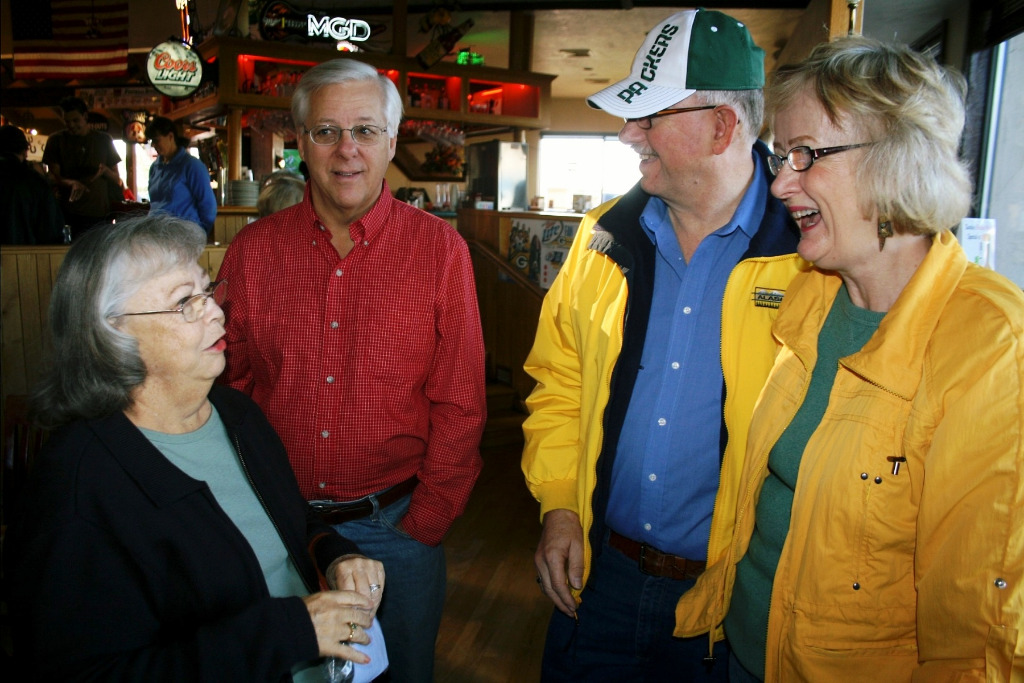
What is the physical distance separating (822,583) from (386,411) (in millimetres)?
1106

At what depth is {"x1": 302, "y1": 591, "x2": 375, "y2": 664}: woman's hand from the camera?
1.30m

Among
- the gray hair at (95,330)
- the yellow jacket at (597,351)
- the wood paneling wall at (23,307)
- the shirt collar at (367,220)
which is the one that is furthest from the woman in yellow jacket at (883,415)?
the wood paneling wall at (23,307)

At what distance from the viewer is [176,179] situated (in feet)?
18.3

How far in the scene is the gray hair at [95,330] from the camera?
4.40ft

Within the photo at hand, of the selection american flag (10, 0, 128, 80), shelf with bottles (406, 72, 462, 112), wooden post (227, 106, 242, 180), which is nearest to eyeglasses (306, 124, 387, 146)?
wooden post (227, 106, 242, 180)

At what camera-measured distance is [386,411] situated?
185 centimetres

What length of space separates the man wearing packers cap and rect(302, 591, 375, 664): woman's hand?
0.50 meters

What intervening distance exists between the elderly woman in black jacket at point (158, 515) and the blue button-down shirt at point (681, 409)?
0.62 meters

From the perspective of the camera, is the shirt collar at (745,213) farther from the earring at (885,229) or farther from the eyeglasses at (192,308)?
the eyeglasses at (192,308)

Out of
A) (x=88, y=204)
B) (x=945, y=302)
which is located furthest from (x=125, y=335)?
(x=88, y=204)

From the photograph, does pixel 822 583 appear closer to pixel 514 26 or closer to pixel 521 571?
pixel 521 571

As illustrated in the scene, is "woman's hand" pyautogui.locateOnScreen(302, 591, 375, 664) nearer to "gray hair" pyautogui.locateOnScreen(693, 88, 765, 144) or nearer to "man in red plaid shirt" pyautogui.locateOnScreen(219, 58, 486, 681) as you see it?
"man in red plaid shirt" pyautogui.locateOnScreen(219, 58, 486, 681)

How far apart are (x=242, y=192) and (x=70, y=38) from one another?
3477 mm

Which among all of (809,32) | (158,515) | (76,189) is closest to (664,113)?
(158,515)
